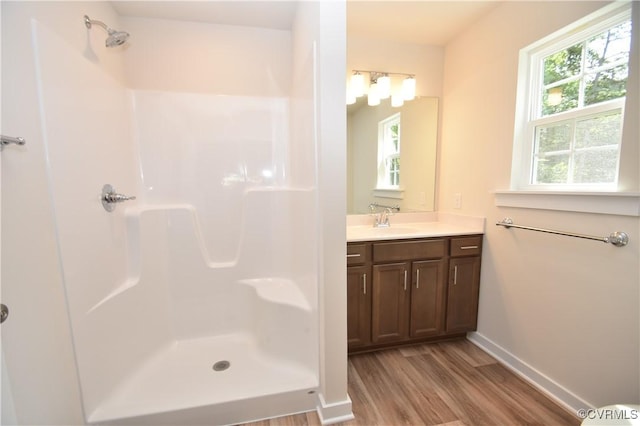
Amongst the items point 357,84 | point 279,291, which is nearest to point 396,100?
point 357,84

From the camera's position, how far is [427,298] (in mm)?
1979

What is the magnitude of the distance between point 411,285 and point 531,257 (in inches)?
29.4

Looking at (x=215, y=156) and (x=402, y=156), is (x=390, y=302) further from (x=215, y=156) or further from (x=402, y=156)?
(x=215, y=156)

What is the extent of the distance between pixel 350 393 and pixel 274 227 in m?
1.22

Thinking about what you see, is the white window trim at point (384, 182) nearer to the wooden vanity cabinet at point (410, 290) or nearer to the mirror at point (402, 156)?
the mirror at point (402, 156)

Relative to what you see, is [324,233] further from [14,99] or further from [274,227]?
[14,99]

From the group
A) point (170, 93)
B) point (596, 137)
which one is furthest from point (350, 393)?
point (170, 93)

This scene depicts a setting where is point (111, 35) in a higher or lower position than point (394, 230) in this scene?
higher

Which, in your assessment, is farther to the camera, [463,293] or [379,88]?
[379,88]

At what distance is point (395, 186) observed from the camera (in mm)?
2406

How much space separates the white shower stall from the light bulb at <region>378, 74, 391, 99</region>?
0.73 meters

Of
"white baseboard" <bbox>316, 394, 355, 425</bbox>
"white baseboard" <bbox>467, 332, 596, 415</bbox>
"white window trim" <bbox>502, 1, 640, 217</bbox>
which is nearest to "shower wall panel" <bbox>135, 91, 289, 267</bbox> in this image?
"white baseboard" <bbox>316, 394, 355, 425</bbox>

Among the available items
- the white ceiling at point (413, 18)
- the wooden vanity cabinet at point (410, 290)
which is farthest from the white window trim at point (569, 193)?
the white ceiling at point (413, 18)

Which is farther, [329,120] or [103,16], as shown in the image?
[103,16]
